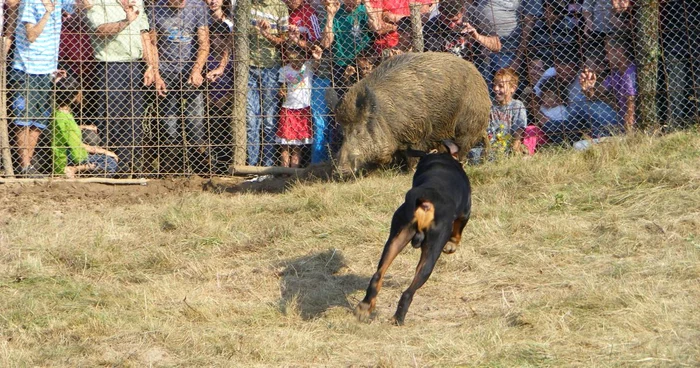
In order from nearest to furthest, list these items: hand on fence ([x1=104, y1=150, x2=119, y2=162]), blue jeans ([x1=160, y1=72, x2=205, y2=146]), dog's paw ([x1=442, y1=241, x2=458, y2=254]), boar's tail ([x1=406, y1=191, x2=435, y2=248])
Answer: boar's tail ([x1=406, y1=191, x2=435, y2=248]) < dog's paw ([x1=442, y1=241, x2=458, y2=254]) < hand on fence ([x1=104, y1=150, x2=119, y2=162]) < blue jeans ([x1=160, y1=72, x2=205, y2=146])

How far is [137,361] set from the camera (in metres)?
6.15

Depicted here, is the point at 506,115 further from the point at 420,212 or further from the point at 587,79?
the point at 420,212

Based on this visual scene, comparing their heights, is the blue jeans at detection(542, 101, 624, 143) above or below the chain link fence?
below

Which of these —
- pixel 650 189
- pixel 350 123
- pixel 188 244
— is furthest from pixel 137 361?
pixel 350 123

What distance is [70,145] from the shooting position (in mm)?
11562

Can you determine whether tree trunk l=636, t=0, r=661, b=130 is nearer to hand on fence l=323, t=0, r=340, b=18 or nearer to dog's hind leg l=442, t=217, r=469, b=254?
hand on fence l=323, t=0, r=340, b=18

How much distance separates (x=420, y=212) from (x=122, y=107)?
6374mm

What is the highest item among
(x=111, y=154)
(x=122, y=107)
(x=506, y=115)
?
(x=122, y=107)

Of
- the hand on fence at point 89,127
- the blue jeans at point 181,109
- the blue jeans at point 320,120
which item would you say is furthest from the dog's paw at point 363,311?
the hand on fence at point 89,127

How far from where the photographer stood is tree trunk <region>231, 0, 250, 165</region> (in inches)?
469

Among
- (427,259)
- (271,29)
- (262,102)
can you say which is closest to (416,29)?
(271,29)

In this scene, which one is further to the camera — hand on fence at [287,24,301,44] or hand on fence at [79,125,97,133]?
hand on fence at [287,24,301,44]

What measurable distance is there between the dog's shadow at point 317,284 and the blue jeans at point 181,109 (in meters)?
4.14

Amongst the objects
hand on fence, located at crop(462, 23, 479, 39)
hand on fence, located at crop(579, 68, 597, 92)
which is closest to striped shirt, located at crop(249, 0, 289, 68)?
hand on fence, located at crop(462, 23, 479, 39)
